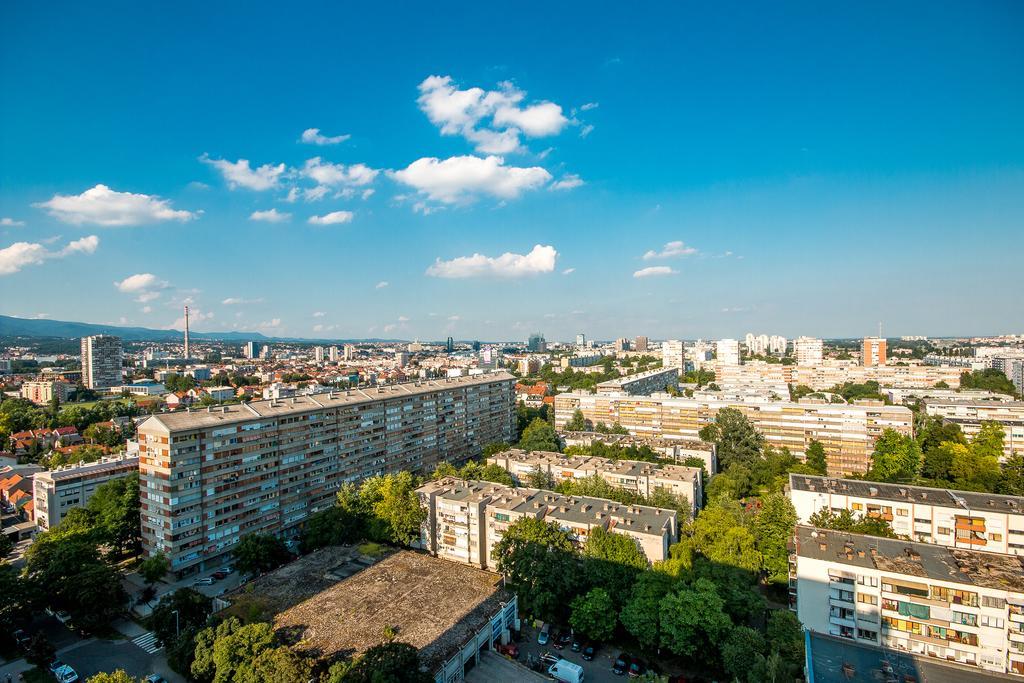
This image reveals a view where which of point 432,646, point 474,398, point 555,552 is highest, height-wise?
point 474,398

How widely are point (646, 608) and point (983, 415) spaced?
Answer: 4434cm

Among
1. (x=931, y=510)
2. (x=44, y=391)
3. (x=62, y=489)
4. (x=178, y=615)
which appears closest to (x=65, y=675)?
(x=178, y=615)

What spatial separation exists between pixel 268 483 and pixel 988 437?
143 ft

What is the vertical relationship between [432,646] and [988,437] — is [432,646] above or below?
below

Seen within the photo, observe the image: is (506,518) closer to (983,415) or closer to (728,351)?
(983,415)

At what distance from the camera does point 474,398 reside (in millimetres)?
39750

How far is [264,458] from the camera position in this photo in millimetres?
24094

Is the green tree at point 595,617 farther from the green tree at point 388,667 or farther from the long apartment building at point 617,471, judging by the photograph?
the long apartment building at point 617,471

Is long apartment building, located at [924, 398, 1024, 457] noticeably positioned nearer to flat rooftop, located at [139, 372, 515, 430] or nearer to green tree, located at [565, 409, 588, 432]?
green tree, located at [565, 409, 588, 432]

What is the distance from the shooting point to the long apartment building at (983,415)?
35.2 metres

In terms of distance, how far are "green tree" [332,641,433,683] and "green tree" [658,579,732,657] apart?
7363 millimetres

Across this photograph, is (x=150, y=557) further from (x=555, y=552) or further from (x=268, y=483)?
(x=555, y=552)

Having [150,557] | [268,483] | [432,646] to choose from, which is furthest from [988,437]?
[150,557]

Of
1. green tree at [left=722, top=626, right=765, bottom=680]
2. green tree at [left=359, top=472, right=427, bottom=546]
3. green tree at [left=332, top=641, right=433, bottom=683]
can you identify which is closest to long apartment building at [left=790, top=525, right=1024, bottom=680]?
green tree at [left=722, top=626, right=765, bottom=680]
